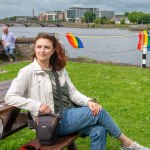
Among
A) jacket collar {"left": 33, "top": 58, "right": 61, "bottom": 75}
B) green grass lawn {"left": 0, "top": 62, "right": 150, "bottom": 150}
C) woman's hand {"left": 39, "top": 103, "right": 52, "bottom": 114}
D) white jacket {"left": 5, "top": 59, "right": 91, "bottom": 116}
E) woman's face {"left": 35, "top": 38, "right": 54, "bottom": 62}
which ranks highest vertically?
woman's face {"left": 35, "top": 38, "right": 54, "bottom": 62}

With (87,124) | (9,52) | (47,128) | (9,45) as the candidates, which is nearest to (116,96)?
(87,124)

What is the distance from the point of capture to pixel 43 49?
154 inches

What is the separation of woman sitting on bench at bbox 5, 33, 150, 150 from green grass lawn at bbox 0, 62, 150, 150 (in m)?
1.35

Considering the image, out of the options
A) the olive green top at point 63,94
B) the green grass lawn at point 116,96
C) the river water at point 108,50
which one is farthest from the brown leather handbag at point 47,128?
the river water at point 108,50

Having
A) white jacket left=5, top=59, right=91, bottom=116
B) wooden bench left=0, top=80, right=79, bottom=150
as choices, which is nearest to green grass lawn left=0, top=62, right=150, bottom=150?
wooden bench left=0, top=80, right=79, bottom=150

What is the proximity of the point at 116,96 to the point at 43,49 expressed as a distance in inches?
175

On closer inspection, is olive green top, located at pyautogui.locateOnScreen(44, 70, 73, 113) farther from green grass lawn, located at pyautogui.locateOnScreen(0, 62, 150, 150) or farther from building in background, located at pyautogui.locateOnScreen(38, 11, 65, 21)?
building in background, located at pyautogui.locateOnScreen(38, 11, 65, 21)

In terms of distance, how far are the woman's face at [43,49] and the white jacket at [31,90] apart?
0.09 meters

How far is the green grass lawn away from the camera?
5417mm

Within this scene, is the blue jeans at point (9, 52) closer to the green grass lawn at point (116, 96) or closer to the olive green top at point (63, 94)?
the green grass lawn at point (116, 96)

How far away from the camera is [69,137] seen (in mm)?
3797

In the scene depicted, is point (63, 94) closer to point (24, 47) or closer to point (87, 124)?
point (87, 124)

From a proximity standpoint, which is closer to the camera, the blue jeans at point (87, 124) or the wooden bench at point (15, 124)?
the wooden bench at point (15, 124)

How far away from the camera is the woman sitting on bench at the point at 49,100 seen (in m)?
3.74
